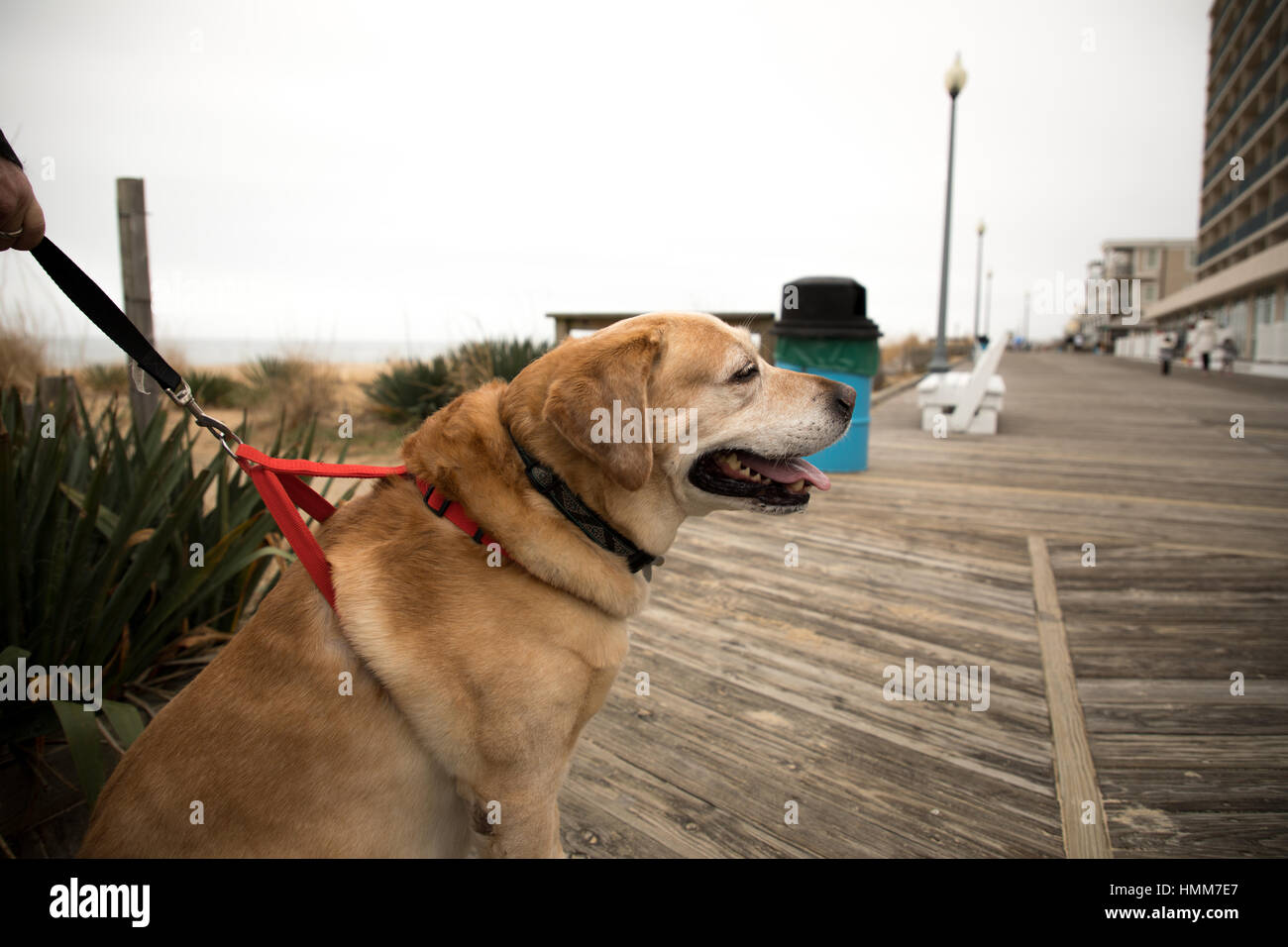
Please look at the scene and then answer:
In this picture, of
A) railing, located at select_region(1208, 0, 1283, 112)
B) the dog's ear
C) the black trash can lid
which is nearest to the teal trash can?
the black trash can lid

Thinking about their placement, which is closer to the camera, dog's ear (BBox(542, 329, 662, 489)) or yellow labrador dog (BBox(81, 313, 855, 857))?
yellow labrador dog (BBox(81, 313, 855, 857))

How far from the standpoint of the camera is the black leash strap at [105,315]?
154cm

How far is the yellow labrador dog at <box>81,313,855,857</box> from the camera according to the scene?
52.7 inches

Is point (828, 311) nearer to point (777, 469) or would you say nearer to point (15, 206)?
Answer: point (777, 469)

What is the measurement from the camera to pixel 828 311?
6.02m

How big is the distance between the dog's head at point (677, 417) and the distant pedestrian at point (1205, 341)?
29.7 meters

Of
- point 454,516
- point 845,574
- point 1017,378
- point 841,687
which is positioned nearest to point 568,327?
point 845,574

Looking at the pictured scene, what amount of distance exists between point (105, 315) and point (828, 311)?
5.40 metres

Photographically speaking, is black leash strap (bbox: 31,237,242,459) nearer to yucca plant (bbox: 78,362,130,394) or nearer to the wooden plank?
the wooden plank

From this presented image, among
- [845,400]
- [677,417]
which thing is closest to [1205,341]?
[845,400]

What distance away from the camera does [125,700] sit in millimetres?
2074

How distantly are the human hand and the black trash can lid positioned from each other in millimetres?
5326

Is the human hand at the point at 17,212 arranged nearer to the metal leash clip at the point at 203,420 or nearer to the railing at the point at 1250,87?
the metal leash clip at the point at 203,420
